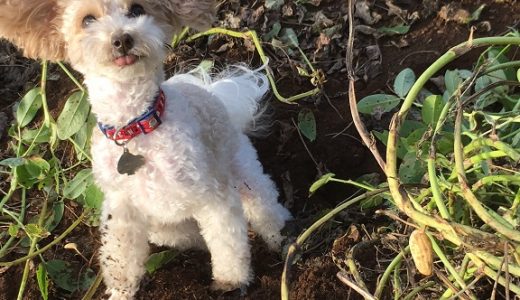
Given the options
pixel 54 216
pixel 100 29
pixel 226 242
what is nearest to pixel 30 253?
pixel 54 216

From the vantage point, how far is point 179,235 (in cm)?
241

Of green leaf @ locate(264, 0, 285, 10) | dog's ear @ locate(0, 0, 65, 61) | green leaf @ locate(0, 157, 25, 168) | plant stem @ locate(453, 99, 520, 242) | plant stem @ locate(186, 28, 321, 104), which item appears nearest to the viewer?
plant stem @ locate(453, 99, 520, 242)

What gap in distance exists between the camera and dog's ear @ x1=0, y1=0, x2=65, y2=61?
192 cm

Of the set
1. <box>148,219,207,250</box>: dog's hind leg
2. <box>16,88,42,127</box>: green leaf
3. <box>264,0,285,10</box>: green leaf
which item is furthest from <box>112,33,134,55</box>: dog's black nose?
<box>264,0,285,10</box>: green leaf

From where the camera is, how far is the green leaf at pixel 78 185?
2.53m

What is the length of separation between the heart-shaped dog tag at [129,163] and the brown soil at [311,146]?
0.54 meters

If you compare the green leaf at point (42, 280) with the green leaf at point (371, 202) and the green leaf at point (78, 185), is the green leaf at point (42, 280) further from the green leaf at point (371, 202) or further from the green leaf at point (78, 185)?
the green leaf at point (371, 202)

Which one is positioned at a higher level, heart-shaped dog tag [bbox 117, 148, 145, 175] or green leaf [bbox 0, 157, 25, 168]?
heart-shaped dog tag [bbox 117, 148, 145, 175]

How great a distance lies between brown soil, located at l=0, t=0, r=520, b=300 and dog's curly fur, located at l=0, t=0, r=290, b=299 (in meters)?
0.14

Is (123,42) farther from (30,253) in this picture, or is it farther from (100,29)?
(30,253)

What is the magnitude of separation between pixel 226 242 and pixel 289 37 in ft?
4.30

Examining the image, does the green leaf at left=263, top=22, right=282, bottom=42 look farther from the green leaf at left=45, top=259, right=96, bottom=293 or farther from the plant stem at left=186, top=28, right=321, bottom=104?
the green leaf at left=45, top=259, right=96, bottom=293

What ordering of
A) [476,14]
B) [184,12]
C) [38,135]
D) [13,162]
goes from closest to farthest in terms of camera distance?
[184,12], [13,162], [38,135], [476,14]

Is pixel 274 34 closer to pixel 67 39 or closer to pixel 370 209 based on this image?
pixel 370 209
